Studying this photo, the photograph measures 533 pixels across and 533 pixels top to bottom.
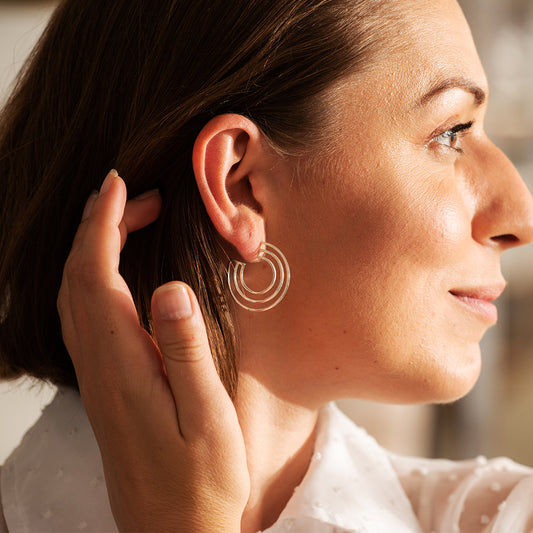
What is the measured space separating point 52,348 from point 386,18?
631mm

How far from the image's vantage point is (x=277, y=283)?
852 millimetres

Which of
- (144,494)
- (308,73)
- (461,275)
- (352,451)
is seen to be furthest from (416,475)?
(308,73)

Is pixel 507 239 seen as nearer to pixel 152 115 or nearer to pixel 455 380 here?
pixel 455 380

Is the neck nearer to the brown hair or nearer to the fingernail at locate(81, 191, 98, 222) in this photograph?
the brown hair

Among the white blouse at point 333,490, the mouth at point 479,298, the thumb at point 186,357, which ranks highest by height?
the mouth at point 479,298

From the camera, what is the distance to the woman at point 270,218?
0.83 meters

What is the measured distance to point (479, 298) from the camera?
36.0 inches

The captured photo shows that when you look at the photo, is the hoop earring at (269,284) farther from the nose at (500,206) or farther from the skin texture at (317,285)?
the nose at (500,206)

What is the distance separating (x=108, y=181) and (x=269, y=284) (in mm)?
234

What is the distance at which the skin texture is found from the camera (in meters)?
0.74

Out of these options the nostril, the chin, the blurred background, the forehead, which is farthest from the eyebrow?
the blurred background

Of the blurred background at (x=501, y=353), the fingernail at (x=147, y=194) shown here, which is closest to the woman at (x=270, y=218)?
the fingernail at (x=147, y=194)

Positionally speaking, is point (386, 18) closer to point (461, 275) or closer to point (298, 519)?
point (461, 275)

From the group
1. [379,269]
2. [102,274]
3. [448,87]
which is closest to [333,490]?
[379,269]
